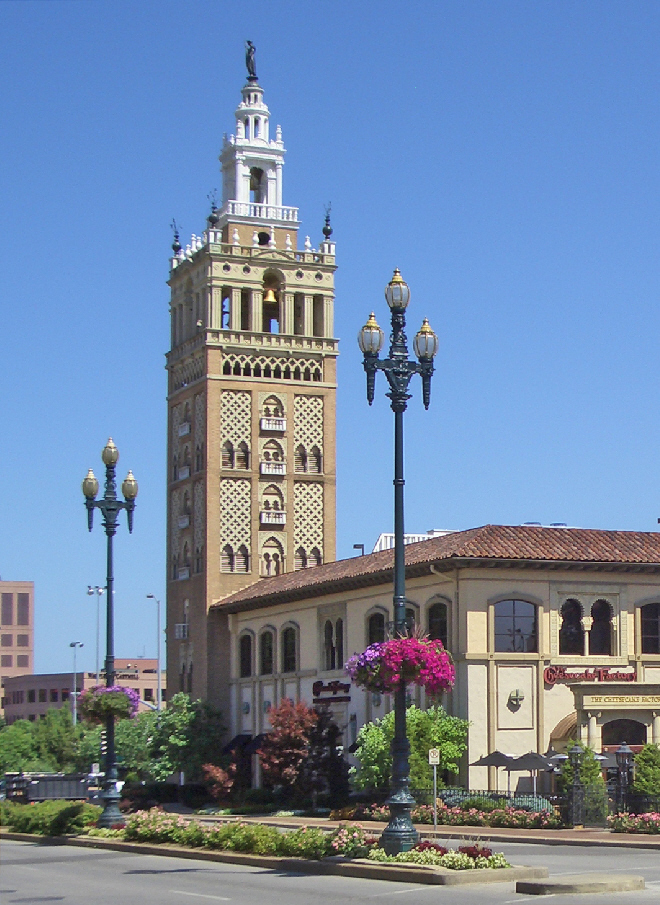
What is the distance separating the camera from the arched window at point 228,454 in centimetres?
7612

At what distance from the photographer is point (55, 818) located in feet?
133

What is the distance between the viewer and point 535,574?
2200 inches

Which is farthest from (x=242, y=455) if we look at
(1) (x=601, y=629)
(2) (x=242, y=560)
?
(1) (x=601, y=629)

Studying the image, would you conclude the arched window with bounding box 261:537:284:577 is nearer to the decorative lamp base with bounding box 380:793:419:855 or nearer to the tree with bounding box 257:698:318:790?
the tree with bounding box 257:698:318:790

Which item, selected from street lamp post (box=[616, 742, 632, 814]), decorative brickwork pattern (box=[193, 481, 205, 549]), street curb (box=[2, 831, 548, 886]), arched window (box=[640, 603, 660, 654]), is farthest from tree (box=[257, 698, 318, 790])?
street curb (box=[2, 831, 548, 886])

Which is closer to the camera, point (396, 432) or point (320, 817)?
point (396, 432)

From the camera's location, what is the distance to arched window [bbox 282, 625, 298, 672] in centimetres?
6762

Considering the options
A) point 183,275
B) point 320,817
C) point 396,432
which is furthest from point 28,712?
point 396,432

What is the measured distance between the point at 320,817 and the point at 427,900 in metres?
33.2

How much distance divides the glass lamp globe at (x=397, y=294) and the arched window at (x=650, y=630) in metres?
31.2

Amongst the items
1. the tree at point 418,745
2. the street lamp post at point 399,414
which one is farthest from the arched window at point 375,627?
the street lamp post at point 399,414

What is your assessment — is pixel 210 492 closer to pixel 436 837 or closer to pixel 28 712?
pixel 436 837

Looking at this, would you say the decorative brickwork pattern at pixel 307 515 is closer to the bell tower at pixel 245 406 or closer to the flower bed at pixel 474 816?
the bell tower at pixel 245 406

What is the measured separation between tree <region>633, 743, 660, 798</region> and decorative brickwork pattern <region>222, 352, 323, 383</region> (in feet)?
117
